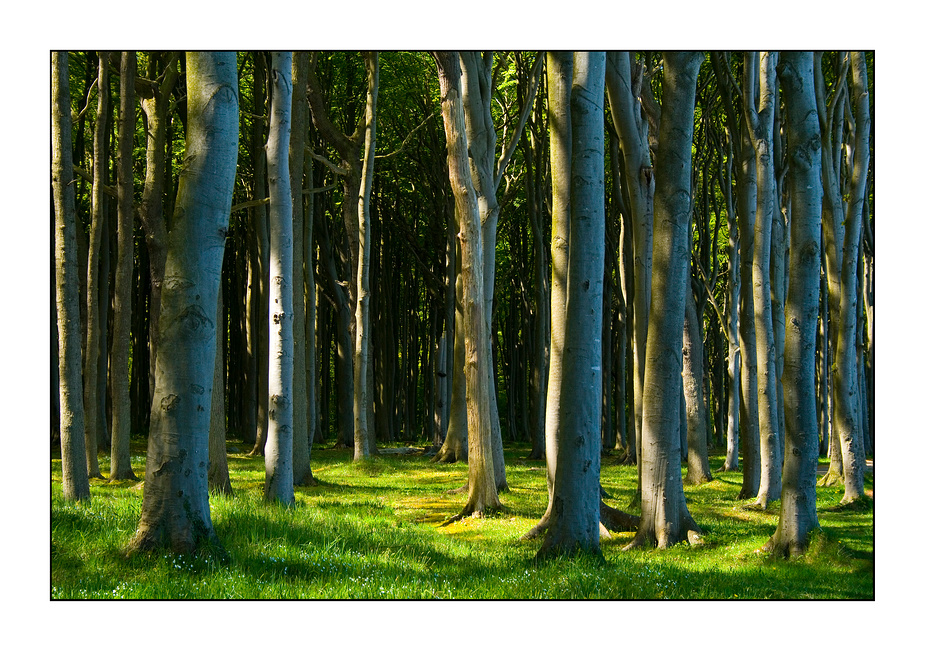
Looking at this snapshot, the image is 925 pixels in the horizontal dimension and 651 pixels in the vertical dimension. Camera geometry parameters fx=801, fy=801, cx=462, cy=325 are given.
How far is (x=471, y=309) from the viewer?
10719 mm

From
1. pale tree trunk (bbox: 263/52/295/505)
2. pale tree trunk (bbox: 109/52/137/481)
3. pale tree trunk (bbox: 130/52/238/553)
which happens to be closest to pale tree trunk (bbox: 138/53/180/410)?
pale tree trunk (bbox: 109/52/137/481)

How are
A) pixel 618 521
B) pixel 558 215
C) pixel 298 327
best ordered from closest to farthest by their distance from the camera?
pixel 558 215, pixel 618 521, pixel 298 327

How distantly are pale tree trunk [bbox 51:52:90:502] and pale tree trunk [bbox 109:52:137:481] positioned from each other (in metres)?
2.45

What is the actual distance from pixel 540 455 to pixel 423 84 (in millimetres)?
9823

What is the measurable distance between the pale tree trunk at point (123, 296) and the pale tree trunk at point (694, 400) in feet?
30.3

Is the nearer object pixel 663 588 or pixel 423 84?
pixel 663 588

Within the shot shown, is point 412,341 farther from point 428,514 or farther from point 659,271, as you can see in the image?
point 659,271

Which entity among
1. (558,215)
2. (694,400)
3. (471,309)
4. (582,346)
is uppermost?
(558,215)

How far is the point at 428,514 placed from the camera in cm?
1077

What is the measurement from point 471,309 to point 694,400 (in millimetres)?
5843

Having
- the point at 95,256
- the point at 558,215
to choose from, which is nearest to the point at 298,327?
the point at 95,256

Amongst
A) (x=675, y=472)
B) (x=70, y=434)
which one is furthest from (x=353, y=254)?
(x=675, y=472)

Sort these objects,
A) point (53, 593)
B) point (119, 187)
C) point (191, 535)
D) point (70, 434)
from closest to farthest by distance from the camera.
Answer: point (53, 593)
point (191, 535)
point (70, 434)
point (119, 187)

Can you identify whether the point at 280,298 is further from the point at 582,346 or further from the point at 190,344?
the point at 582,346
